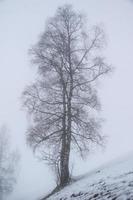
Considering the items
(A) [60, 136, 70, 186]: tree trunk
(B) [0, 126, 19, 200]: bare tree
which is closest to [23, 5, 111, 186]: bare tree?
(A) [60, 136, 70, 186]: tree trunk

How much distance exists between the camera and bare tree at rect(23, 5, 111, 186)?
13.9 m

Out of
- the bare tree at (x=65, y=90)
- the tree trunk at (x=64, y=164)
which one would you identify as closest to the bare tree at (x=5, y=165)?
the bare tree at (x=65, y=90)

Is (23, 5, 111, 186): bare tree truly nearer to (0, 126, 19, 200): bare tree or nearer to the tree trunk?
the tree trunk

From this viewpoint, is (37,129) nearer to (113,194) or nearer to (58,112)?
(58,112)

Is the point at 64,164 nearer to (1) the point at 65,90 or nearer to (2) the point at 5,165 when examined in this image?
(1) the point at 65,90

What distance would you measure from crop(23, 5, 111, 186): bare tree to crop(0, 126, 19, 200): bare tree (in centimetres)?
1937

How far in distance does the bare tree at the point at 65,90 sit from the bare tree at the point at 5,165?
63.5 ft

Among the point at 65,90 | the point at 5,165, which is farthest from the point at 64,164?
the point at 5,165

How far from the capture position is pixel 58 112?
559 inches

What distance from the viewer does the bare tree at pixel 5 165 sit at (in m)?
31.8

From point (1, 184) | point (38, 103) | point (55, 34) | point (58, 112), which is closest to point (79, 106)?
point (58, 112)

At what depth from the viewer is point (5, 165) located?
3359 cm

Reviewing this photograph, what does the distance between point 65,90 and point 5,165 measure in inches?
899

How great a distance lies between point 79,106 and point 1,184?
22035 mm
